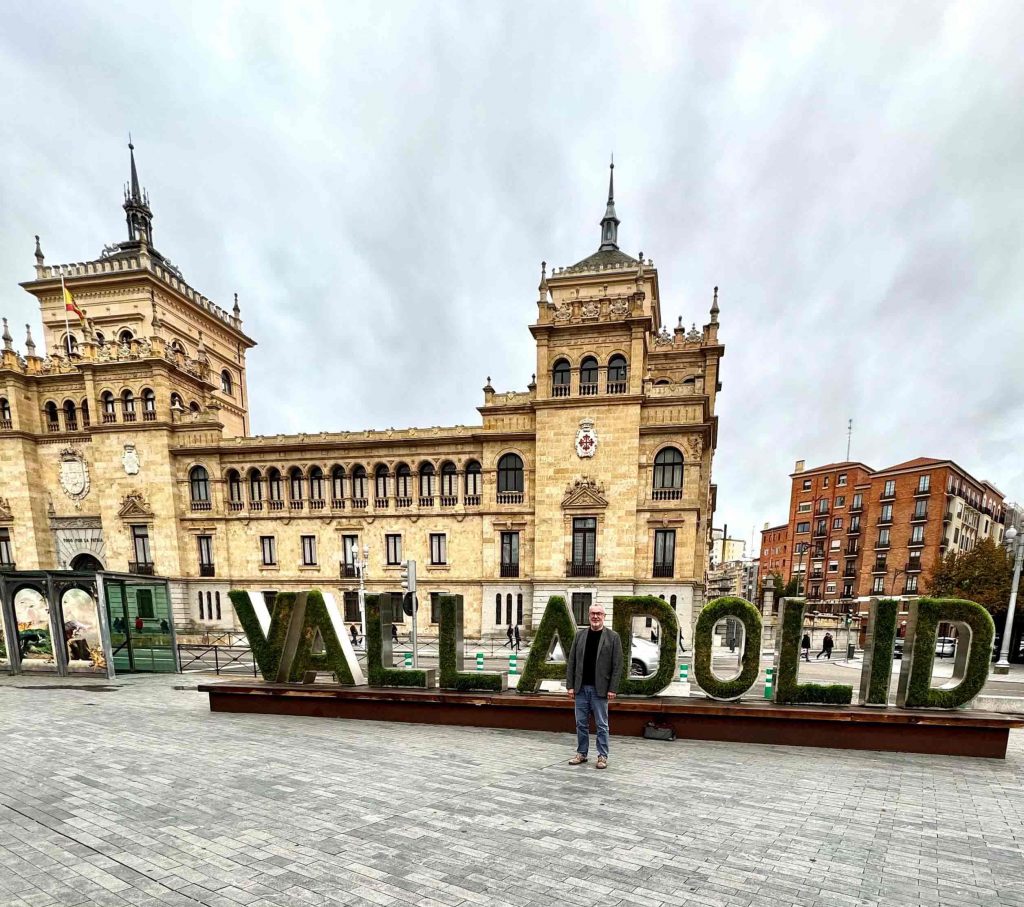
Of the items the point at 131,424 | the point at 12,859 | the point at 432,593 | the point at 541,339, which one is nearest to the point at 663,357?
the point at 541,339

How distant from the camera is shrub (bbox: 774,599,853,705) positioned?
7.03 metres

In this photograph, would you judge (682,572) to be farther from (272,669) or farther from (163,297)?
(163,297)

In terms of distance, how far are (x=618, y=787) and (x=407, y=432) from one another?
21814mm

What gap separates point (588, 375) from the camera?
74.7 ft

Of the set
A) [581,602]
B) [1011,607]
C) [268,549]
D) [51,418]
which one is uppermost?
[51,418]

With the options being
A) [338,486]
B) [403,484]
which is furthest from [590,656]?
[338,486]

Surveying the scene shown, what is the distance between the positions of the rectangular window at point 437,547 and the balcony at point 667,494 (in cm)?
1168

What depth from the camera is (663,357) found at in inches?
1054

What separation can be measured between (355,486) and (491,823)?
2321 centimetres

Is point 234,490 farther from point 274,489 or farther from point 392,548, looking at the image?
point 392,548

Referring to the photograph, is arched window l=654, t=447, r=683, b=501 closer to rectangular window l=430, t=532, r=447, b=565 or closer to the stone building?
the stone building

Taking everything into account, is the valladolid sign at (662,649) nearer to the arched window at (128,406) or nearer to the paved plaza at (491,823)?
the paved plaza at (491,823)

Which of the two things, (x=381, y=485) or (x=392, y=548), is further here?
Answer: (x=381, y=485)

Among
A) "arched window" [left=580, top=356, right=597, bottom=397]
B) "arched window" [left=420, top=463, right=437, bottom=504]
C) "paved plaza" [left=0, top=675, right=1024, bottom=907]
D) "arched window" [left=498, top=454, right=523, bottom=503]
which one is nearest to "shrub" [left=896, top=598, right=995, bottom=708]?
"paved plaza" [left=0, top=675, right=1024, bottom=907]
